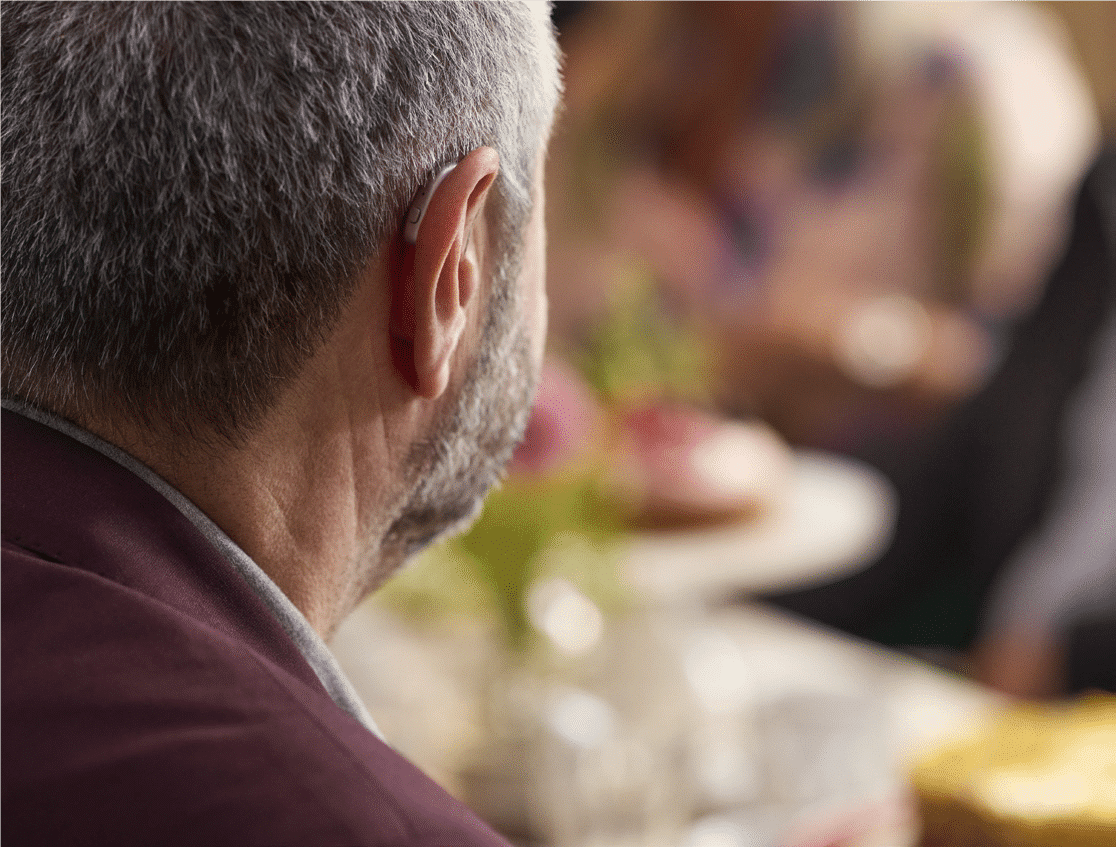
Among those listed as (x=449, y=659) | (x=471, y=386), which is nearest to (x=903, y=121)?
(x=449, y=659)

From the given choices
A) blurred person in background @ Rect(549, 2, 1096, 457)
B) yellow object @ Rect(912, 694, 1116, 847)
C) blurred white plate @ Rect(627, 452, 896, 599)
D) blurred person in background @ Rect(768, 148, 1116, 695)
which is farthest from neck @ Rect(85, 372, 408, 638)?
blurred person in background @ Rect(549, 2, 1096, 457)

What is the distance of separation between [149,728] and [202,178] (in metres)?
0.18

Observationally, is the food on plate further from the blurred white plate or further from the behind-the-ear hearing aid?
the behind-the-ear hearing aid

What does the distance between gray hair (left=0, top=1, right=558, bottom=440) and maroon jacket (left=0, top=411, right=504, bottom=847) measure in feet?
0.20

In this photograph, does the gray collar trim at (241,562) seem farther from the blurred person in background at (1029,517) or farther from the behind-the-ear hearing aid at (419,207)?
the blurred person in background at (1029,517)

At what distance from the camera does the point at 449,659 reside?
1.24 m

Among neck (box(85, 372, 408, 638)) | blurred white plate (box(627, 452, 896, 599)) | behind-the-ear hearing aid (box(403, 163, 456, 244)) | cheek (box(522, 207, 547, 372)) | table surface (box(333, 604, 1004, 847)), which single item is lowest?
table surface (box(333, 604, 1004, 847))

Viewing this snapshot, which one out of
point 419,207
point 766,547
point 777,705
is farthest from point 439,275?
point 766,547

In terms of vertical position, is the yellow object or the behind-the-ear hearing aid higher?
the behind-the-ear hearing aid

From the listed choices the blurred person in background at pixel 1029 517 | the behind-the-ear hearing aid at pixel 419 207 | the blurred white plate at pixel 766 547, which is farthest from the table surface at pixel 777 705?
the blurred person in background at pixel 1029 517

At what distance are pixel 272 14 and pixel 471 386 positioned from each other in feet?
0.57

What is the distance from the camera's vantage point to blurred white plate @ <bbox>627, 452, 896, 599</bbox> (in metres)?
1.22

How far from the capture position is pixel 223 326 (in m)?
0.44

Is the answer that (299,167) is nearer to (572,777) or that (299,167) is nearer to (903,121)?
(572,777)
